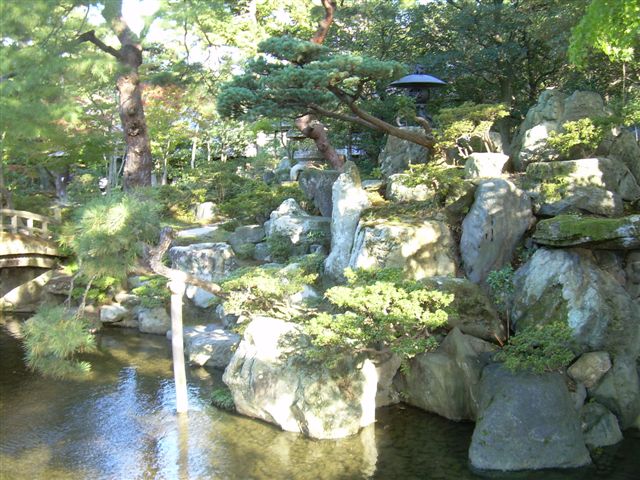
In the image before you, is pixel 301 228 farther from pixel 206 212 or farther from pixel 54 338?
pixel 54 338

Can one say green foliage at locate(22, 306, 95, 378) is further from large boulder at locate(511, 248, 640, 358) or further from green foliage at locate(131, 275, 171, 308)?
large boulder at locate(511, 248, 640, 358)

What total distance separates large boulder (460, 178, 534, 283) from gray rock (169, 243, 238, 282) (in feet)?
21.4

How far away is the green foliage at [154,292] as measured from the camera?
14.9 meters

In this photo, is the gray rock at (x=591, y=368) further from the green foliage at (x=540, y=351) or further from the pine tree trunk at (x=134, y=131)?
the pine tree trunk at (x=134, y=131)

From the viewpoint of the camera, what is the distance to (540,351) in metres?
8.37

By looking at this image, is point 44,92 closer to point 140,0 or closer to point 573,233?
point 140,0

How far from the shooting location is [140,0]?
56.7 ft

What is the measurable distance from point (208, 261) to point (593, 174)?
Answer: 30.7 feet

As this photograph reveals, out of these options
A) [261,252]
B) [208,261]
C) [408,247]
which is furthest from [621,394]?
[208,261]

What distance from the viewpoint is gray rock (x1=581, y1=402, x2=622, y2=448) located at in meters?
8.29

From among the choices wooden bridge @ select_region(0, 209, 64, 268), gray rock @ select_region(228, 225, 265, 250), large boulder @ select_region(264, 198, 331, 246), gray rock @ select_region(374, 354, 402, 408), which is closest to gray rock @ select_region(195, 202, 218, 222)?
gray rock @ select_region(228, 225, 265, 250)

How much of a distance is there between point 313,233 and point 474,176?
13.1 feet

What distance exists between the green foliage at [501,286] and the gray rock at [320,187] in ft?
18.2

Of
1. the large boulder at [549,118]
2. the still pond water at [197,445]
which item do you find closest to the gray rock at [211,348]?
the still pond water at [197,445]
